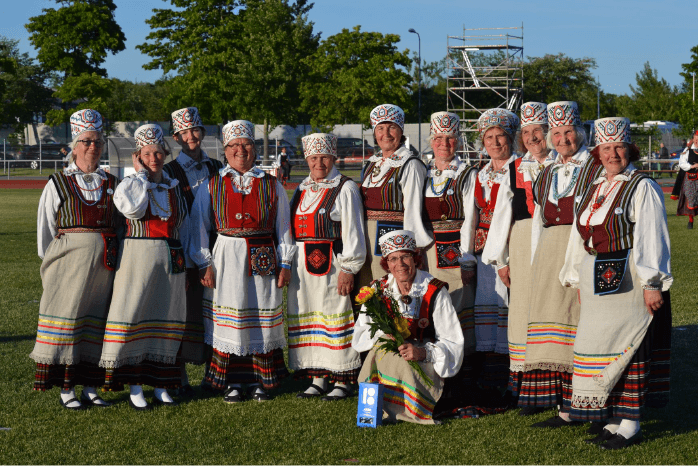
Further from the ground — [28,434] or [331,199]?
[331,199]

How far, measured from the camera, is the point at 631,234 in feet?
15.3

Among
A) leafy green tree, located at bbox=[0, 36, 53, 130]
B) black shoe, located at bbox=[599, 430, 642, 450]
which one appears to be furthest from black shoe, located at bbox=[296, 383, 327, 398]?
leafy green tree, located at bbox=[0, 36, 53, 130]

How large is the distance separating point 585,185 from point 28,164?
140ft

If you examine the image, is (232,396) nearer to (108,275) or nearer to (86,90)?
(108,275)

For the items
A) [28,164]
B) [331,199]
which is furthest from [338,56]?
[331,199]

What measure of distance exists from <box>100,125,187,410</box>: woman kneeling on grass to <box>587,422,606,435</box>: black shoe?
9.07 ft

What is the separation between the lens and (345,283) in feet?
19.5

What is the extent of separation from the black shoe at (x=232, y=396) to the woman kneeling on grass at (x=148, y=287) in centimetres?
35

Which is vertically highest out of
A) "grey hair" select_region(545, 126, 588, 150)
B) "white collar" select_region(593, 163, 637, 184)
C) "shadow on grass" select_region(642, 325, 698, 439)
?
"grey hair" select_region(545, 126, 588, 150)

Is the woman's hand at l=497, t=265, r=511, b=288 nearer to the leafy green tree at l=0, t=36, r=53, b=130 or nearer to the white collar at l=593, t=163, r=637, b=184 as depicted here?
the white collar at l=593, t=163, r=637, b=184

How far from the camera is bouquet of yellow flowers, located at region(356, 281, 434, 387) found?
17.1 ft

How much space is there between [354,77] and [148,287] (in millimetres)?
33235

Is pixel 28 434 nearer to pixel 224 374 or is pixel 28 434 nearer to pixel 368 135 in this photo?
pixel 224 374

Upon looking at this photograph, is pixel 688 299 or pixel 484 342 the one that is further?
pixel 688 299
